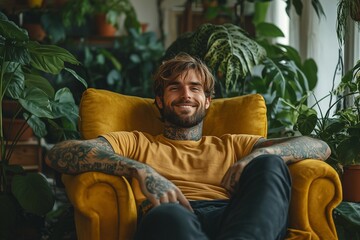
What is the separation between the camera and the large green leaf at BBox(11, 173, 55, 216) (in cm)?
248

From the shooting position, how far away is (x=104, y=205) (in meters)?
2.00

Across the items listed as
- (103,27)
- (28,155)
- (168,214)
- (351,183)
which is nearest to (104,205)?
(168,214)

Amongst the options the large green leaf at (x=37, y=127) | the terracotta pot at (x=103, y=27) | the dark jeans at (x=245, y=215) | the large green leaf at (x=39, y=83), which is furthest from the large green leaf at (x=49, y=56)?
Answer: the terracotta pot at (x=103, y=27)

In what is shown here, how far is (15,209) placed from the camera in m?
2.59

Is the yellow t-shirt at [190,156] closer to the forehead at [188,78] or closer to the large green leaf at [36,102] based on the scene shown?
the forehead at [188,78]

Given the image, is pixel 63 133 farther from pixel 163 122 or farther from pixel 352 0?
pixel 352 0

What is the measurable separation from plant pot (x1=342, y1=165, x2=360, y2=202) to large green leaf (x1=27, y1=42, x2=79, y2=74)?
1178 mm

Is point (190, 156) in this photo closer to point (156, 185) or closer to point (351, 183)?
point (156, 185)

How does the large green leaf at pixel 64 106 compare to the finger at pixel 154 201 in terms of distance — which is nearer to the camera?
the finger at pixel 154 201

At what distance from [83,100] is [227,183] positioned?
796 mm

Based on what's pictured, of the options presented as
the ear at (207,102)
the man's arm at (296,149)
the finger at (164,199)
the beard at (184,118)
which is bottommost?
the finger at (164,199)

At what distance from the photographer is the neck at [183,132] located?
2441 millimetres

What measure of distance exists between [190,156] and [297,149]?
41cm

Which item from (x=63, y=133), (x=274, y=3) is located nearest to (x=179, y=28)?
(x=274, y=3)
